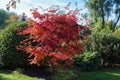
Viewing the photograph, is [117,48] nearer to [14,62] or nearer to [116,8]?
[14,62]

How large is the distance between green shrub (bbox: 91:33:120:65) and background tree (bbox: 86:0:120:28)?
13.6m

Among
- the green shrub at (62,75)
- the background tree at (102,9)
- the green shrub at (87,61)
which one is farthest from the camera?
the background tree at (102,9)

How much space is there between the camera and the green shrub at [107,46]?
17094 millimetres

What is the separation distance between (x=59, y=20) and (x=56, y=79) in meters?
2.34

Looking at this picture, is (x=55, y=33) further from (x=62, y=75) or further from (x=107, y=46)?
(x=107, y=46)

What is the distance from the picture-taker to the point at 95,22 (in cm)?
3247

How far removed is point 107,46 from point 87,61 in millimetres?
3397

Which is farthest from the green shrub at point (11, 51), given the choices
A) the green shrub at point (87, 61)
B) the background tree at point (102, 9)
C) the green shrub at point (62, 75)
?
the background tree at point (102, 9)

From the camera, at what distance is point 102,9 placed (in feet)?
103

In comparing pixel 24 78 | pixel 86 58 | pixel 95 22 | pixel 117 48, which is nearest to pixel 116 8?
pixel 95 22

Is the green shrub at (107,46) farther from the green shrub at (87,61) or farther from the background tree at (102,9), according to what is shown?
the background tree at (102,9)

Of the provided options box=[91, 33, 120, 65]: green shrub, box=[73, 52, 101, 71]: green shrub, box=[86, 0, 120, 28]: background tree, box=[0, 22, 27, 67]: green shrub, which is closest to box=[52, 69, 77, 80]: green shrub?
box=[0, 22, 27, 67]: green shrub

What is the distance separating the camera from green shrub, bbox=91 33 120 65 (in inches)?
673

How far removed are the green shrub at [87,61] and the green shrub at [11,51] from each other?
3528 mm
